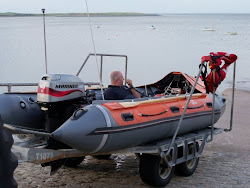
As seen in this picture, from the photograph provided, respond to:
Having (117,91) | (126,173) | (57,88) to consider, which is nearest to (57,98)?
(57,88)

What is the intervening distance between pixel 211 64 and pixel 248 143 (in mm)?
2614

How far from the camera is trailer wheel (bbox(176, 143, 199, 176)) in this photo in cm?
579

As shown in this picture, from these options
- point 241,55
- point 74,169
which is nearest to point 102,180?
point 74,169

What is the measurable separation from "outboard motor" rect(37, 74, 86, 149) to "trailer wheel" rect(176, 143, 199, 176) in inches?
60.2

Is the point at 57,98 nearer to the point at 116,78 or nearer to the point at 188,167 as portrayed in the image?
the point at 116,78

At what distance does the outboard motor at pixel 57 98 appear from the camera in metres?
4.89

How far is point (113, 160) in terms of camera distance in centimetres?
647

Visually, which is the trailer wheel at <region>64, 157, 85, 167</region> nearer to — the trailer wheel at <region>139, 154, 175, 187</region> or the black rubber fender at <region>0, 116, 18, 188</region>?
the trailer wheel at <region>139, 154, 175, 187</region>

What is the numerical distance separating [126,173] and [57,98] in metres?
1.55

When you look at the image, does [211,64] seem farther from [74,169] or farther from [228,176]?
[74,169]

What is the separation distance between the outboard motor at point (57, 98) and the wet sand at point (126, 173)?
79 centimetres

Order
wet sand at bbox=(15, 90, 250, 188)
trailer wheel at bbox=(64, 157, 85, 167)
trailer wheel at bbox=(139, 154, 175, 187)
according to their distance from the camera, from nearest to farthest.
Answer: trailer wheel at bbox=(139, 154, 175, 187) → wet sand at bbox=(15, 90, 250, 188) → trailer wheel at bbox=(64, 157, 85, 167)

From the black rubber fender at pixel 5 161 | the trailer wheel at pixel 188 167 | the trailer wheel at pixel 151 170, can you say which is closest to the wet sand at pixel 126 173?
the trailer wheel at pixel 188 167

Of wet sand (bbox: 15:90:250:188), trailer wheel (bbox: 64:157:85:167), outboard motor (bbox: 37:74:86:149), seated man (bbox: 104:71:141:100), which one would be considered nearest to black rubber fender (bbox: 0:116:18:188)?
outboard motor (bbox: 37:74:86:149)
